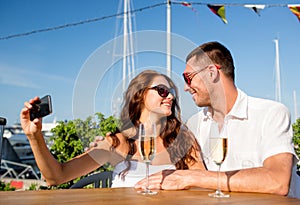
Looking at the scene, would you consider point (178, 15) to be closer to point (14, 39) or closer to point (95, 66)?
point (14, 39)

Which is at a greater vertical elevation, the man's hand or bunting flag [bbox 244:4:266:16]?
bunting flag [bbox 244:4:266:16]

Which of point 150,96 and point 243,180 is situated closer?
point 243,180

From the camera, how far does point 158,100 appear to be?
6.26 feet

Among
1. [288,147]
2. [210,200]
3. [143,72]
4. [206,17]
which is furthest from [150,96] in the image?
[206,17]

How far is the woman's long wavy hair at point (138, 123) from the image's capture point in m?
1.87

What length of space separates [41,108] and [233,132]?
0.97m

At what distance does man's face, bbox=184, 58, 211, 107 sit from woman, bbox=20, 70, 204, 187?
0.11 m

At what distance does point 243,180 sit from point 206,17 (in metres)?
5.43

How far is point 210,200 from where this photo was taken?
106 cm

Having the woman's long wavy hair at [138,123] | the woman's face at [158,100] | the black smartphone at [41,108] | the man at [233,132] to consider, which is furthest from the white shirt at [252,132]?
the black smartphone at [41,108]

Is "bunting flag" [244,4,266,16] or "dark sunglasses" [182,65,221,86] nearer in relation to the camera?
"dark sunglasses" [182,65,221,86]

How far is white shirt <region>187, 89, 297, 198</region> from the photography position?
5.04 feet

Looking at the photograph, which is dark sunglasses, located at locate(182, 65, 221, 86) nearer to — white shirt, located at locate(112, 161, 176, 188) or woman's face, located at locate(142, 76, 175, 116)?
woman's face, located at locate(142, 76, 175, 116)

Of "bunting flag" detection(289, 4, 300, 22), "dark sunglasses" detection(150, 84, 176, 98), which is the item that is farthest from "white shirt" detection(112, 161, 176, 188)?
"bunting flag" detection(289, 4, 300, 22)
